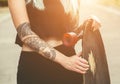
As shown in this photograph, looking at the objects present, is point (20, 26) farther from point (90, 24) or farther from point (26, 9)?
point (90, 24)

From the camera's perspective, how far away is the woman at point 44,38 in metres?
3.00

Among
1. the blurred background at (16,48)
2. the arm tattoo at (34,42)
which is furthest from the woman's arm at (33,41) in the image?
the blurred background at (16,48)

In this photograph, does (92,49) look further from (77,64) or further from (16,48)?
(16,48)

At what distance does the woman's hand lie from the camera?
2873 mm

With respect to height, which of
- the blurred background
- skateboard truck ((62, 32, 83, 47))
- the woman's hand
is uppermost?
skateboard truck ((62, 32, 83, 47))

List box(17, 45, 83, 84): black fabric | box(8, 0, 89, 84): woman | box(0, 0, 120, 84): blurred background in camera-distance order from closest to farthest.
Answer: box(8, 0, 89, 84): woman
box(17, 45, 83, 84): black fabric
box(0, 0, 120, 84): blurred background

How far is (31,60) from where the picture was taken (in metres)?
3.12

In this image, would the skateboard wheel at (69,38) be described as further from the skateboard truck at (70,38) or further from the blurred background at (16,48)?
the blurred background at (16,48)

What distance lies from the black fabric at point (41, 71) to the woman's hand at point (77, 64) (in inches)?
7.6

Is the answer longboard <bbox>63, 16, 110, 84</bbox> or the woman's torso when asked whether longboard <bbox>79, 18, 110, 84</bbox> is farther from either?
the woman's torso

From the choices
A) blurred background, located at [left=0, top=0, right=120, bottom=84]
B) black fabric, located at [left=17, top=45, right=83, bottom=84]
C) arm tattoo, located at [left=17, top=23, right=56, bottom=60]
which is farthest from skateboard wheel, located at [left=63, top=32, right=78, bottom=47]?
blurred background, located at [left=0, top=0, right=120, bottom=84]

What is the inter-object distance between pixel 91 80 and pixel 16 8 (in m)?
0.54

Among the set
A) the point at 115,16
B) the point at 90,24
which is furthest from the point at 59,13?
the point at 115,16

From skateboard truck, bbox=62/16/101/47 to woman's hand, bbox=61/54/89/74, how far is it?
0.08 metres
